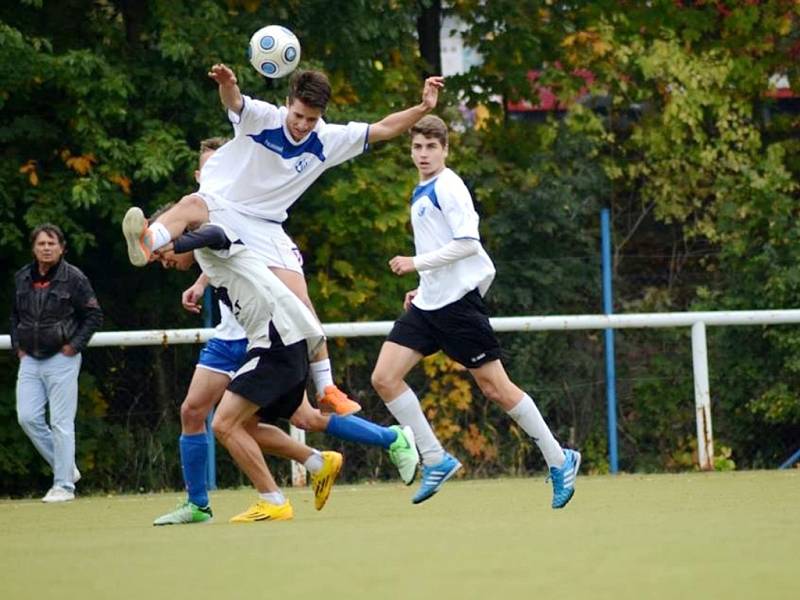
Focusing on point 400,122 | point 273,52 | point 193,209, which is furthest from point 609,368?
point 193,209

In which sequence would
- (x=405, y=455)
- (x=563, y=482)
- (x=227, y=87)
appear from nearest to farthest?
(x=227, y=87) < (x=563, y=482) < (x=405, y=455)

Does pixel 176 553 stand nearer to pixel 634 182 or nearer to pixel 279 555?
pixel 279 555

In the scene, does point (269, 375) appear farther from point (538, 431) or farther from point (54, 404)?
point (54, 404)

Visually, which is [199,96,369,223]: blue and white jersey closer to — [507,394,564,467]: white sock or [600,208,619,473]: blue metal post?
[507,394,564,467]: white sock

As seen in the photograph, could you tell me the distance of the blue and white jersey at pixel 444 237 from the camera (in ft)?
32.1

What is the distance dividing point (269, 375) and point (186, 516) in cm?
97

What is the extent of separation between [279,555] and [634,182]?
44.0 ft

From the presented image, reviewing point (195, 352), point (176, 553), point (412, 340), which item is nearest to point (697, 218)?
point (195, 352)

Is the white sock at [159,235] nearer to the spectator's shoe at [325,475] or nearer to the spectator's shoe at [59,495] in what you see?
the spectator's shoe at [325,475]

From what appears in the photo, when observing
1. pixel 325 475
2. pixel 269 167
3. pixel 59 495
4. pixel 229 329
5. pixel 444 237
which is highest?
pixel 269 167

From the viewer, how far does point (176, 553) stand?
298 inches

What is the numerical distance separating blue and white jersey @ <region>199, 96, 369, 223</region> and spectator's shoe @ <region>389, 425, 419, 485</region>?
138 centimetres

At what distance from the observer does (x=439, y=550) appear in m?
7.34

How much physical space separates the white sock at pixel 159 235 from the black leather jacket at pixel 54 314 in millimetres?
4171
